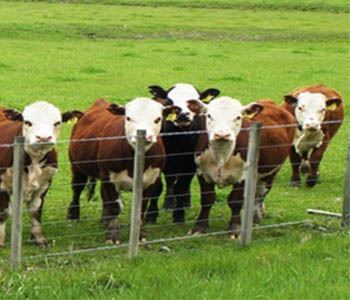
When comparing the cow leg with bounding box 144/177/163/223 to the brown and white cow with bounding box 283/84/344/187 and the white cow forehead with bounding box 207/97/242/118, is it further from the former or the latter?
the brown and white cow with bounding box 283/84/344/187

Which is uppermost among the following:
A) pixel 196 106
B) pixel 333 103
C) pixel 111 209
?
pixel 196 106

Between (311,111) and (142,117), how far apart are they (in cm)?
399

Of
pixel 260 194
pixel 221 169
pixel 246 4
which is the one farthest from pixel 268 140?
pixel 246 4

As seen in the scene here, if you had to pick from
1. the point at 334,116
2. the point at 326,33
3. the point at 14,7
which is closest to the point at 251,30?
the point at 326,33

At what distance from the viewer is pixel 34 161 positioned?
31.0 ft

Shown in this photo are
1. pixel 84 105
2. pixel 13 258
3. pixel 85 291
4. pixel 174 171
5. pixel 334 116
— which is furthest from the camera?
pixel 84 105

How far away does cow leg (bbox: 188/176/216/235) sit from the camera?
10.2 meters

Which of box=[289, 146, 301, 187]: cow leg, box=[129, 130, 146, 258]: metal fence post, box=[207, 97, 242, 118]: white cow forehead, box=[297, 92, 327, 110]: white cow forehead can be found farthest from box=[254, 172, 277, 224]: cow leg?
box=[129, 130, 146, 258]: metal fence post

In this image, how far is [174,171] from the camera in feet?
35.6

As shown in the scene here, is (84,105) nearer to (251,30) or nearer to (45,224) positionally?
(45,224)

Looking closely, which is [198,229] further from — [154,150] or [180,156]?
[154,150]

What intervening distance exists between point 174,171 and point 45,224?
1668mm

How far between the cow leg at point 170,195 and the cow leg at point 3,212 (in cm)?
239

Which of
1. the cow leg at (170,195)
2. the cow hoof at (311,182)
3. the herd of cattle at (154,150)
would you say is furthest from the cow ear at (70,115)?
the cow hoof at (311,182)
